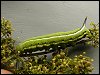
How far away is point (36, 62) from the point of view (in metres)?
0.99

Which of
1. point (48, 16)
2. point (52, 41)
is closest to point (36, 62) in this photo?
point (52, 41)

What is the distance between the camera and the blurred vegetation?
0.92 meters

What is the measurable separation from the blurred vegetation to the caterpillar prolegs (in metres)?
0.03

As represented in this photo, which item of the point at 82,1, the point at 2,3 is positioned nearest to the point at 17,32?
the point at 2,3

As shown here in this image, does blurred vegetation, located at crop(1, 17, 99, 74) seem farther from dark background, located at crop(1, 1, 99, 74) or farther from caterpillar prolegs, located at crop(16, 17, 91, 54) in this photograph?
dark background, located at crop(1, 1, 99, 74)

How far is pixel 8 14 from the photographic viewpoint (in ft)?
4.04

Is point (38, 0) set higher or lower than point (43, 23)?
higher

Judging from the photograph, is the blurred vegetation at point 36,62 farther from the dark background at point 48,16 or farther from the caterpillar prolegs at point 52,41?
the dark background at point 48,16

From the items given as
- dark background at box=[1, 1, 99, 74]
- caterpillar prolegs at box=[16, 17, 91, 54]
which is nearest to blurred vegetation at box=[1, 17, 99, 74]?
caterpillar prolegs at box=[16, 17, 91, 54]

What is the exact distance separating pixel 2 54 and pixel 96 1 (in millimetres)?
581

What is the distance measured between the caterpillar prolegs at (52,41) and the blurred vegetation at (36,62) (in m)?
0.03

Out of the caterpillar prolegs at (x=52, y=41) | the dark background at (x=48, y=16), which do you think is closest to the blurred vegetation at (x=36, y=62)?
the caterpillar prolegs at (x=52, y=41)

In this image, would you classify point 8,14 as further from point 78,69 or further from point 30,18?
point 78,69

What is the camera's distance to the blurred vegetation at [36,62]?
3.02 ft
